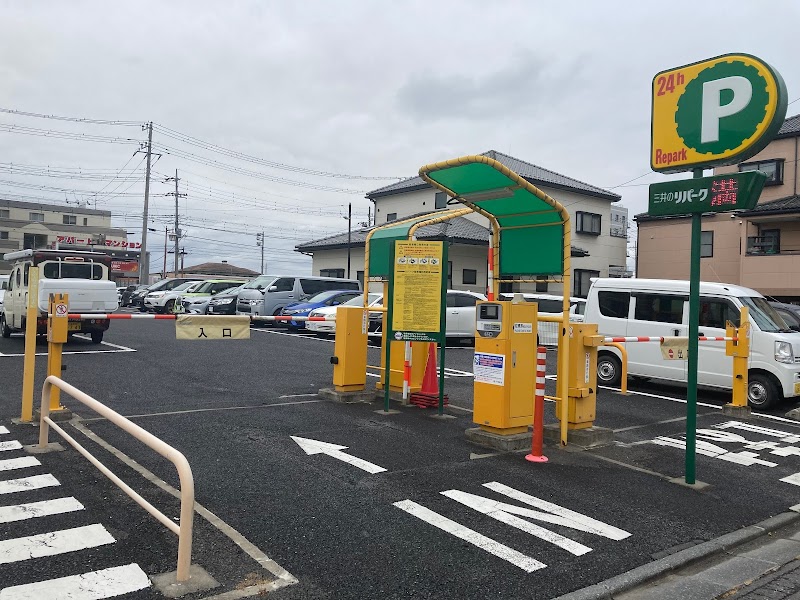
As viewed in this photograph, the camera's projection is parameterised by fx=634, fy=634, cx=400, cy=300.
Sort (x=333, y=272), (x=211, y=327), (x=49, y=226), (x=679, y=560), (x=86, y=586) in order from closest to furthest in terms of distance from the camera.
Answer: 1. (x=86, y=586)
2. (x=679, y=560)
3. (x=211, y=327)
4. (x=333, y=272)
5. (x=49, y=226)

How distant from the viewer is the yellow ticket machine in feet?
20.3

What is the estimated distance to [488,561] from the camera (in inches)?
148

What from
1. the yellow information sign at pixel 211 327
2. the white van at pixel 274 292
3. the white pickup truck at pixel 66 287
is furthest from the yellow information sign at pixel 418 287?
the white van at pixel 274 292

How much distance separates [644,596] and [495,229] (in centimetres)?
493

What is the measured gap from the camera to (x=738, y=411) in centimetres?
872

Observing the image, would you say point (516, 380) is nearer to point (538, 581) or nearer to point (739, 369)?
point (538, 581)

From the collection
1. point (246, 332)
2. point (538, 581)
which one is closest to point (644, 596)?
point (538, 581)

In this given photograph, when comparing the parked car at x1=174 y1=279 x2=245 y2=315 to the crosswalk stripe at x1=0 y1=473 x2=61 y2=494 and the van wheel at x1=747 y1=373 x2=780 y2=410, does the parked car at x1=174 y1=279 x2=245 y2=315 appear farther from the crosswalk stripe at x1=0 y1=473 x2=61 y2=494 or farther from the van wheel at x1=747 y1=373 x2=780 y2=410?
the crosswalk stripe at x1=0 y1=473 x2=61 y2=494

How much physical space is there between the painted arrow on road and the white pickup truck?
7430mm

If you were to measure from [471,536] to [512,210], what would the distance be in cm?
417

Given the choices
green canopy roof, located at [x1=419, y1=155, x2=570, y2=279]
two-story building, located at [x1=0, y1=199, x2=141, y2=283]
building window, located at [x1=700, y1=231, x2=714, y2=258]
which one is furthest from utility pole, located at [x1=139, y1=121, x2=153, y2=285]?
green canopy roof, located at [x1=419, y1=155, x2=570, y2=279]

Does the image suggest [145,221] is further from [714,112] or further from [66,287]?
[714,112]

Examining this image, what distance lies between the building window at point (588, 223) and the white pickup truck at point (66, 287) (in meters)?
22.7

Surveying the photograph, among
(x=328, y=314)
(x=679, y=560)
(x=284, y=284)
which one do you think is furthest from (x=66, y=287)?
(x=679, y=560)
